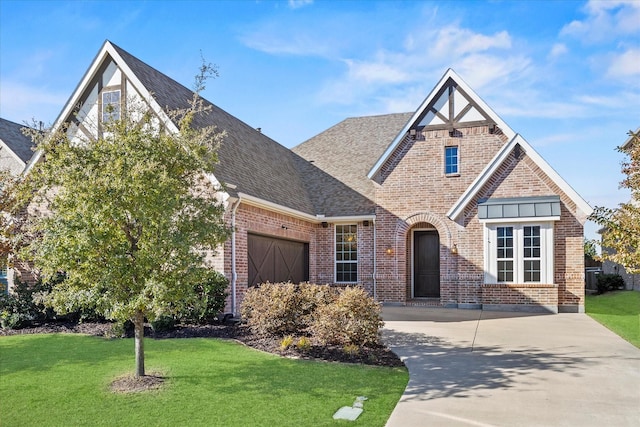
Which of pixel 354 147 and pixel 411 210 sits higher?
pixel 354 147

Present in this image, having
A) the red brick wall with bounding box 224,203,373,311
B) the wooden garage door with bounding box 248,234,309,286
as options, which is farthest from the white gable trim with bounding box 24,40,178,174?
the wooden garage door with bounding box 248,234,309,286

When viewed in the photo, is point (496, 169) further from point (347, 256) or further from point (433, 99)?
point (347, 256)

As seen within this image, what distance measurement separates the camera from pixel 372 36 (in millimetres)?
11141

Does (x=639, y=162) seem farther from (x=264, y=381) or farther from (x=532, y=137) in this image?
(x=532, y=137)

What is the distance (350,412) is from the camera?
5.64m

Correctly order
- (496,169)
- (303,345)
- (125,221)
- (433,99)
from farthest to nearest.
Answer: (433,99) < (496,169) < (303,345) < (125,221)

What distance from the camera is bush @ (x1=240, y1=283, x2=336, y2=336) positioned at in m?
10.1

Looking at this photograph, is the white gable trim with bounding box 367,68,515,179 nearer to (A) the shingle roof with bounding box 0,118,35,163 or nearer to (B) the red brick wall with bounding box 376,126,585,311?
(B) the red brick wall with bounding box 376,126,585,311

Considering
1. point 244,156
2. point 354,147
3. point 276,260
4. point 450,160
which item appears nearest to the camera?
point 276,260

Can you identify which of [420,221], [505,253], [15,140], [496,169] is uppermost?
[15,140]

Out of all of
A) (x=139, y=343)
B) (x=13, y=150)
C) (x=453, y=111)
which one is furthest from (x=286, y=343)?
(x=13, y=150)

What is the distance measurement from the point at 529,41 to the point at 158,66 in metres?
11.7

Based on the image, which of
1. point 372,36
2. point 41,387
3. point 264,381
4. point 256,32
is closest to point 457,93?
point 372,36

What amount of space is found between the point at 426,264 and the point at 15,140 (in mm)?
15849
